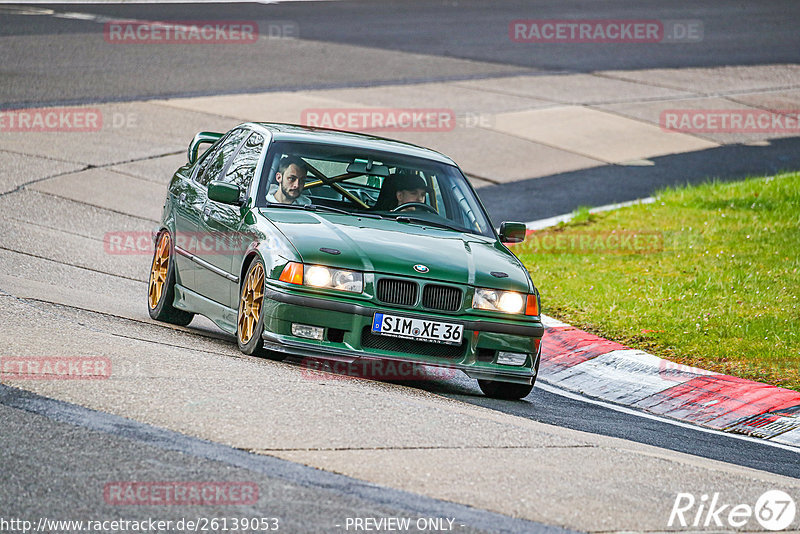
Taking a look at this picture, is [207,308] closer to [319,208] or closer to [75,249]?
[319,208]

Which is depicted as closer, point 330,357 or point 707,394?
point 330,357

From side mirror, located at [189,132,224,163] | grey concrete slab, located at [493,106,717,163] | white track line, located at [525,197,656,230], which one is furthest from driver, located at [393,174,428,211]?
grey concrete slab, located at [493,106,717,163]

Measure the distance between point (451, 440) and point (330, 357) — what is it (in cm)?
159

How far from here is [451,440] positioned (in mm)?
6406

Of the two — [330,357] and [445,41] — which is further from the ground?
[445,41]

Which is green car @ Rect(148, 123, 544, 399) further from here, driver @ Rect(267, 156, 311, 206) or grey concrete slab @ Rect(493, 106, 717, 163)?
grey concrete slab @ Rect(493, 106, 717, 163)

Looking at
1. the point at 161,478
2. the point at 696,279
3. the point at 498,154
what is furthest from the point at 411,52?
the point at 161,478

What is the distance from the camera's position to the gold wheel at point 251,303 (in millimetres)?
8117

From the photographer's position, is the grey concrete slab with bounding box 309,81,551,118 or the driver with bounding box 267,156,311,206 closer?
the driver with bounding box 267,156,311,206

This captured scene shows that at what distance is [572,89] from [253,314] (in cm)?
1672

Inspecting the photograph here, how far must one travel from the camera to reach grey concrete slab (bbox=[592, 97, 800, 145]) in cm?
2214

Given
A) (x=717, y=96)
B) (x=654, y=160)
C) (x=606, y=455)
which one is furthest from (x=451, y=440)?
(x=717, y=96)

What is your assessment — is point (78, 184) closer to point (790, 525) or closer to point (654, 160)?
point (654, 160)

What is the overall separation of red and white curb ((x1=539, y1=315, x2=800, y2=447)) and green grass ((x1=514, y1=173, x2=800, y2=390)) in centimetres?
31
